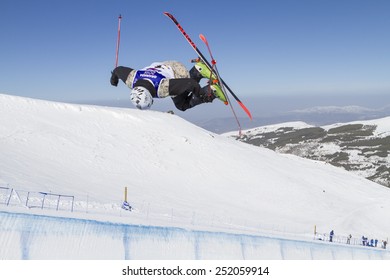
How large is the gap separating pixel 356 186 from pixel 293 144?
389 ft

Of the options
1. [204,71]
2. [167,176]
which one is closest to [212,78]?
[204,71]

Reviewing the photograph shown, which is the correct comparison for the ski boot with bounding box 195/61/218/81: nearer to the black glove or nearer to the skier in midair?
the skier in midair

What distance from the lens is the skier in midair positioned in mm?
7342

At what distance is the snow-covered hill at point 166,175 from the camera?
3384cm

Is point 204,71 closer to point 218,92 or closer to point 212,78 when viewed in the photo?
point 212,78

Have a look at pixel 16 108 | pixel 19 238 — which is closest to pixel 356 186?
pixel 16 108

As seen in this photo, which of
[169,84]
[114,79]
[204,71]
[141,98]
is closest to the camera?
[141,98]

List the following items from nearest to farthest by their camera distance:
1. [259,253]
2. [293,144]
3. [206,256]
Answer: [206,256] < [259,253] < [293,144]

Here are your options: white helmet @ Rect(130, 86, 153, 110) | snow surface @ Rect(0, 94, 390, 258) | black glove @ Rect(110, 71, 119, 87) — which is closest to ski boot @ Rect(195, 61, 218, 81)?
white helmet @ Rect(130, 86, 153, 110)

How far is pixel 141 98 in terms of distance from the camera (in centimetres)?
726

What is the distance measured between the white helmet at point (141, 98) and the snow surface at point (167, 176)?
65.1 feet

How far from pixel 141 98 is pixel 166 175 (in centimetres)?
3861

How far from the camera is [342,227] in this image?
42.0m
